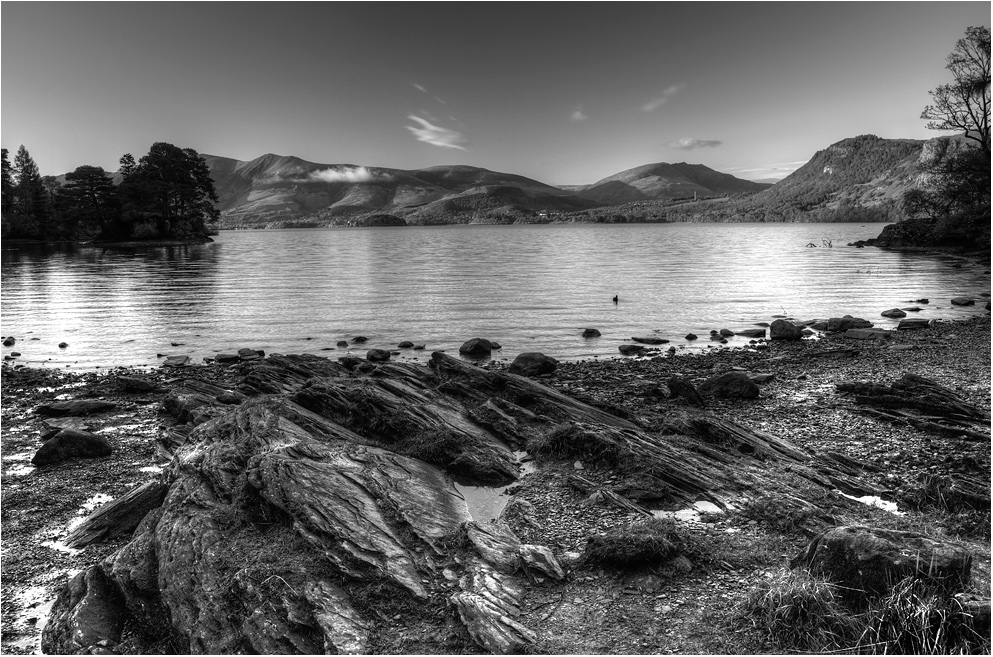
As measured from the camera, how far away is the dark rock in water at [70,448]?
53.0 ft

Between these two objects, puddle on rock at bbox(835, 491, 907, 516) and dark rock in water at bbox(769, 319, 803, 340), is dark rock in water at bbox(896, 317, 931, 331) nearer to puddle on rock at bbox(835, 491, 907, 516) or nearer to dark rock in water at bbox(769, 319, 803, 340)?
dark rock in water at bbox(769, 319, 803, 340)

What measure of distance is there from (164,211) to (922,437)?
493ft

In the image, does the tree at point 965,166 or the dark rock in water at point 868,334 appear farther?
the tree at point 965,166

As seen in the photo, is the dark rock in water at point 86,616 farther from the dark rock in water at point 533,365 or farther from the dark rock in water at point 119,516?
the dark rock in water at point 533,365

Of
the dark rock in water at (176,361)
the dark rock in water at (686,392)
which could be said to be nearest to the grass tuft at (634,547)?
the dark rock in water at (686,392)

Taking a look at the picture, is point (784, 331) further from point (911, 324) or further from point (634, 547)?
point (634, 547)

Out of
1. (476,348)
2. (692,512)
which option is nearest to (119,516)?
(692,512)

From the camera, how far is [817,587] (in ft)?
26.1

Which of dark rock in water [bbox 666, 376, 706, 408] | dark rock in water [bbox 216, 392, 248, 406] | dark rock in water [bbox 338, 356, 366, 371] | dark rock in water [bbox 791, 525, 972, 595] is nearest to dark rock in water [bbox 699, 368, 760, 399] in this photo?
dark rock in water [bbox 666, 376, 706, 408]

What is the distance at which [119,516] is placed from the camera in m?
12.5

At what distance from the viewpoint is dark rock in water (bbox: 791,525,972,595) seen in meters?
7.61

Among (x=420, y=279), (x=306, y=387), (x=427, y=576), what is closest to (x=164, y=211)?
(x=420, y=279)

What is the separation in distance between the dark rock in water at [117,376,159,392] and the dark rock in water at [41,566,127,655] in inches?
591

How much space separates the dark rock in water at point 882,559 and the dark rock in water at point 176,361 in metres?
28.4
